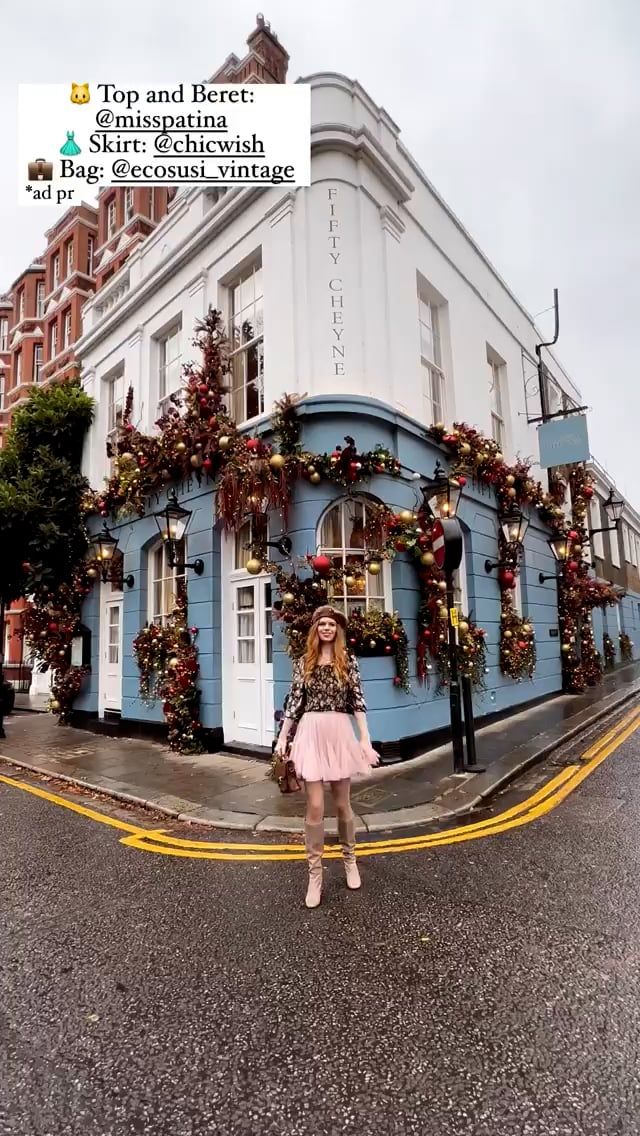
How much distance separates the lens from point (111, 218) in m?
28.7

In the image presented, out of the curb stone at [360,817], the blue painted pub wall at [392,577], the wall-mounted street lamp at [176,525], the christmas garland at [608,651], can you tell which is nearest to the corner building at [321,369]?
the blue painted pub wall at [392,577]

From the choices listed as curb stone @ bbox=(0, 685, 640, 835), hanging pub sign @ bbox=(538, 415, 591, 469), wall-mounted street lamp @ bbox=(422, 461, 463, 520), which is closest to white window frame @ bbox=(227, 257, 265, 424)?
wall-mounted street lamp @ bbox=(422, 461, 463, 520)

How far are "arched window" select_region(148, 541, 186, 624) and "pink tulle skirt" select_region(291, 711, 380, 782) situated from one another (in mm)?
6690

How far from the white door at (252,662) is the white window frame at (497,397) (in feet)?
23.7

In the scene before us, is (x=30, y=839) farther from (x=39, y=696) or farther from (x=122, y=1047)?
(x=39, y=696)

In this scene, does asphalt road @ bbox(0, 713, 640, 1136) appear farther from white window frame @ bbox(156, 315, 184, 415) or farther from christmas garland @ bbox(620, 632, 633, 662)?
christmas garland @ bbox(620, 632, 633, 662)

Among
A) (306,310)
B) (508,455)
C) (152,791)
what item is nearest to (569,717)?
(508,455)

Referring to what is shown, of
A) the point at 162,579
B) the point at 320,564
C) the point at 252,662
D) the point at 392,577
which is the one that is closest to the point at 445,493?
the point at 392,577

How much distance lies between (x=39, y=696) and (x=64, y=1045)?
67.4ft

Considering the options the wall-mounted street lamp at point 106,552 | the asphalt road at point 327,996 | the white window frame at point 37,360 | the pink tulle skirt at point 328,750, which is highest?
the white window frame at point 37,360

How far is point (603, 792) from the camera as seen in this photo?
610cm

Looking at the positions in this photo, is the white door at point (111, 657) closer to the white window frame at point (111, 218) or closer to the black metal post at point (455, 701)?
the black metal post at point (455, 701)

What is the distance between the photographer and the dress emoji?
Result: 3867mm

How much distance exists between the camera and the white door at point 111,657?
39.4 feet
